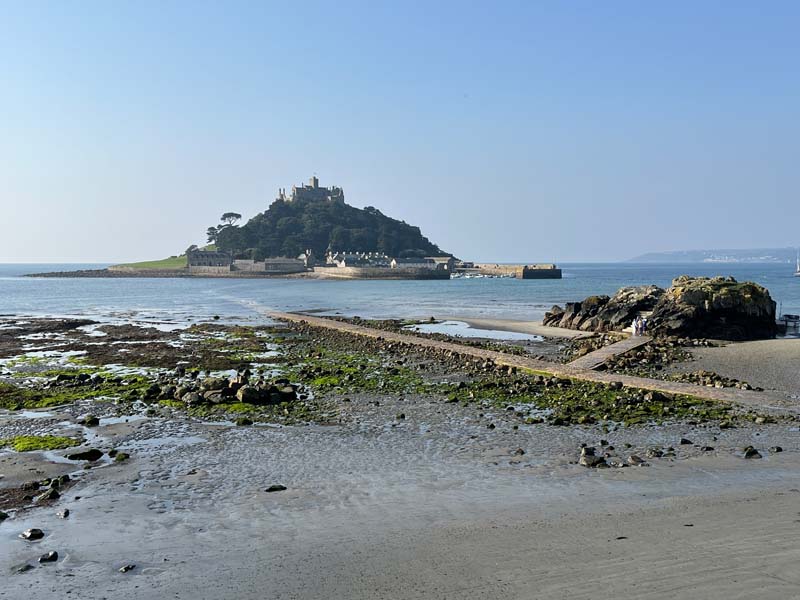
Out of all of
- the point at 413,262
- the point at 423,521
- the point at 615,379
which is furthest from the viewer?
the point at 413,262

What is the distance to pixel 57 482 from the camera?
10531mm

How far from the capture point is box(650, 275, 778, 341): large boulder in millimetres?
30656

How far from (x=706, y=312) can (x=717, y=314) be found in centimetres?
51

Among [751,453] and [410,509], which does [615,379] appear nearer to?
[751,453]

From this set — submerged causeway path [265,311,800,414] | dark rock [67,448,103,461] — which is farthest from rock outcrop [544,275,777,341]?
dark rock [67,448,103,461]

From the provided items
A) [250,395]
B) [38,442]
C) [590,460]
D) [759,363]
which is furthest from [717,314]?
[38,442]

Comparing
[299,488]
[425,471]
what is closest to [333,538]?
[299,488]

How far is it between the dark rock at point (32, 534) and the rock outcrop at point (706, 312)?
27830 millimetres

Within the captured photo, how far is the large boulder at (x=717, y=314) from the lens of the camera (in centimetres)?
3066

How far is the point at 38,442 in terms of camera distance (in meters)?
13.2

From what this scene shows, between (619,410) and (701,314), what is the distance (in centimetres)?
1840

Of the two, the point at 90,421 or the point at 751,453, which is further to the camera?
the point at 90,421

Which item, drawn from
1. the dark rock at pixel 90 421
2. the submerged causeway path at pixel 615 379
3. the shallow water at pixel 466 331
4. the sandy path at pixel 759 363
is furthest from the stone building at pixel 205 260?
the dark rock at pixel 90 421

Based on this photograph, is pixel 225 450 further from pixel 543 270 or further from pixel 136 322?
pixel 543 270
